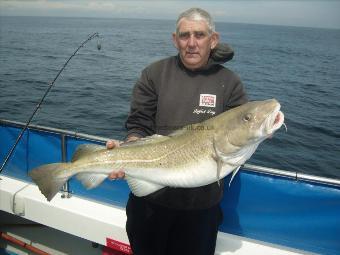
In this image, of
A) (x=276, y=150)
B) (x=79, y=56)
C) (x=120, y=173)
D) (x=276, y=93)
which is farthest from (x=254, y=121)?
(x=79, y=56)

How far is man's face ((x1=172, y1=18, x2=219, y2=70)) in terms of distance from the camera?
3.68m

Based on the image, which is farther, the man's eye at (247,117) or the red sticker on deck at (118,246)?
the red sticker on deck at (118,246)

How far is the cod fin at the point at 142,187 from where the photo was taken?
3.74 metres

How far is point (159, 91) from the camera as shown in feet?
12.8

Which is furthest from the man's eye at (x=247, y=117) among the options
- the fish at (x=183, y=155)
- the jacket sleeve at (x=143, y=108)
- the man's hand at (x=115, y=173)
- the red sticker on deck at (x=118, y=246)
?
the red sticker on deck at (x=118, y=246)

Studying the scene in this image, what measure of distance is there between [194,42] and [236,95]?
723 mm

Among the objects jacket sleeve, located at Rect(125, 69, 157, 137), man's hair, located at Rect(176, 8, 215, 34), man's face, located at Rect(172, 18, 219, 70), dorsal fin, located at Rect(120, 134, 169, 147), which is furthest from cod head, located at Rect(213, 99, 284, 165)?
man's hair, located at Rect(176, 8, 215, 34)

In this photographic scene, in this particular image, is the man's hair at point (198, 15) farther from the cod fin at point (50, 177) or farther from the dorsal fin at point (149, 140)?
the cod fin at point (50, 177)

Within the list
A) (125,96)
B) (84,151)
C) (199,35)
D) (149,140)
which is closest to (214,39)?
(199,35)

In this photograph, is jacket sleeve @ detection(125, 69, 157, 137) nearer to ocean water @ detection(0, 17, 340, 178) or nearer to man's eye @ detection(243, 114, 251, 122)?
man's eye @ detection(243, 114, 251, 122)

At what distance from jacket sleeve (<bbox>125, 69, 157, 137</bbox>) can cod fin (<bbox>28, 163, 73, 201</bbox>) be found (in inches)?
33.7

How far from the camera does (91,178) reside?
3.93m

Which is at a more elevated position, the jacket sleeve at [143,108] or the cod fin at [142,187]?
the jacket sleeve at [143,108]

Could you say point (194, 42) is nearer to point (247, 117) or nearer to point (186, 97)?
point (186, 97)
